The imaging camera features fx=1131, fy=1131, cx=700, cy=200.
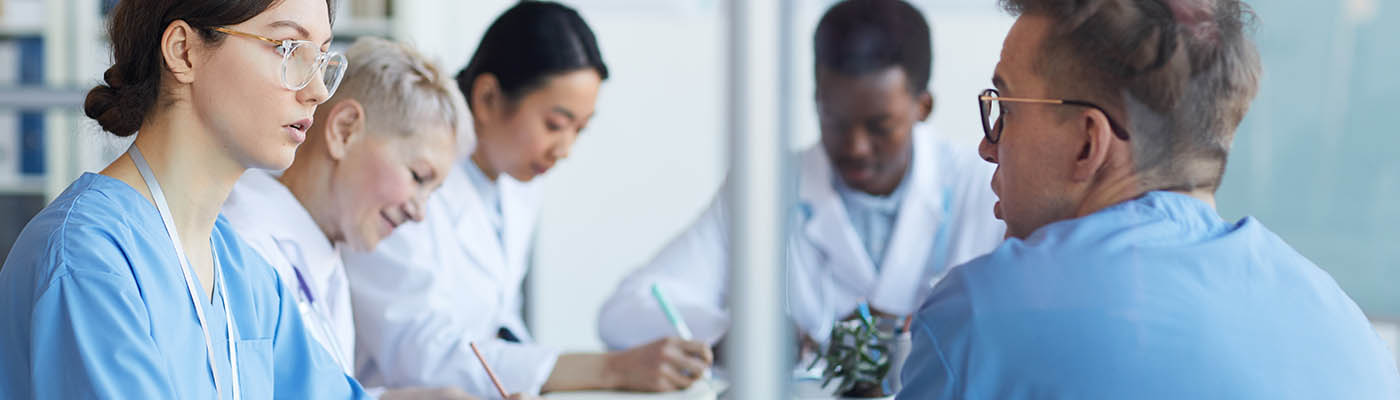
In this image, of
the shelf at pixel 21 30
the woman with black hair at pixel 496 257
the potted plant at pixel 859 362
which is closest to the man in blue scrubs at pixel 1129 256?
the potted plant at pixel 859 362

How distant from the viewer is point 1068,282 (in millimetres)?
869

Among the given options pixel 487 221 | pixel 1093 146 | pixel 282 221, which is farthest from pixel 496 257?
pixel 1093 146

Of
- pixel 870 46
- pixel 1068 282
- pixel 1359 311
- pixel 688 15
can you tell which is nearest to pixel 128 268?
pixel 1068 282

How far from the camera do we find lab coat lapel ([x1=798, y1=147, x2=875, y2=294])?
2047 millimetres

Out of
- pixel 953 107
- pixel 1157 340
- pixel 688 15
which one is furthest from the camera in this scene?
pixel 688 15

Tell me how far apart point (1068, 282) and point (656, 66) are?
362 centimetres

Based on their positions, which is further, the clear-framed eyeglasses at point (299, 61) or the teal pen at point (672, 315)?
the teal pen at point (672, 315)

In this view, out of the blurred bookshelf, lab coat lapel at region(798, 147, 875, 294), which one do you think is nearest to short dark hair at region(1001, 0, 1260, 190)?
lab coat lapel at region(798, 147, 875, 294)

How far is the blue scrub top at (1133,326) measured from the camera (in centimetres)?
85

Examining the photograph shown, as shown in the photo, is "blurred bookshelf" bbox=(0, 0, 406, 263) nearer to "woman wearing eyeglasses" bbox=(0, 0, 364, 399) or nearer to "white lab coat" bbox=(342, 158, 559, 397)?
"white lab coat" bbox=(342, 158, 559, 397)

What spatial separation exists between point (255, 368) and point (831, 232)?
124 cm

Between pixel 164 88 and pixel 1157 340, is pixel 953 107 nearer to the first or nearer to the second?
pixel 1157 340

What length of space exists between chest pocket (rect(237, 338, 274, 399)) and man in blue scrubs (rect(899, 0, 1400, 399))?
24.1 inches

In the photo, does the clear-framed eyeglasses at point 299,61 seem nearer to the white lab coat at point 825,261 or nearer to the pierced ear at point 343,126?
the pierced ear at point 343,126
